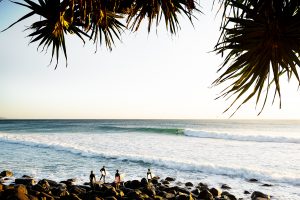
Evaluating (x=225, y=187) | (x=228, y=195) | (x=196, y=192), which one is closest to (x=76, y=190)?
(x=196, y=192)

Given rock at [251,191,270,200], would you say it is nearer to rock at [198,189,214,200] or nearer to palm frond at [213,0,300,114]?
rock at [198,189,214,200]

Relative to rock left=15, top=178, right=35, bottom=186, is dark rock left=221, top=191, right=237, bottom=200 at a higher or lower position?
lower

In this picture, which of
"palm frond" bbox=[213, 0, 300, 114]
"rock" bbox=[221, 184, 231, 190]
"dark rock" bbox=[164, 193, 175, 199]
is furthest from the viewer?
"rock" bbox=[221, 184, 231, 190]

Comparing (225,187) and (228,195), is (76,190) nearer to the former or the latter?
(228,195)

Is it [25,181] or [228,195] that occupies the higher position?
[25,181]

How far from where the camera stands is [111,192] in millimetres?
10078

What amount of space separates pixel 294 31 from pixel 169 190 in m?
9.87

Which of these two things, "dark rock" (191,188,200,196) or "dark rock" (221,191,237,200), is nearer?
"dark rock" (221,191,237,200)

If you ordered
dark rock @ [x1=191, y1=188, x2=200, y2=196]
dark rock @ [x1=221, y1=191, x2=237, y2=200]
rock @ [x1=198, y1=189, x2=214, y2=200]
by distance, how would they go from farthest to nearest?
dark rock @ [x1=191, y1=188, x2=200, y2=196]
dark rock @ [x1=221, y1=191, x2=237, y2=200]
rock @ [x1=198, y1=189, x2=214, y2=200]

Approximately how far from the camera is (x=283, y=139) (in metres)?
35.8

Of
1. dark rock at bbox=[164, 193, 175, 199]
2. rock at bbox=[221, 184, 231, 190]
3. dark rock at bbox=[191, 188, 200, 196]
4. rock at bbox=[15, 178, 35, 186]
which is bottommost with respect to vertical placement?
rock at bbox=[221, 184, 231, 190]

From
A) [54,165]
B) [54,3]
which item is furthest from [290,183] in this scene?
[54,3]

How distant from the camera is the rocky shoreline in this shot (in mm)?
9258

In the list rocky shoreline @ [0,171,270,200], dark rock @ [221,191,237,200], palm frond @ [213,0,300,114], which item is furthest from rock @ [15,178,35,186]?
palm frond @ [213,0,300,114]
